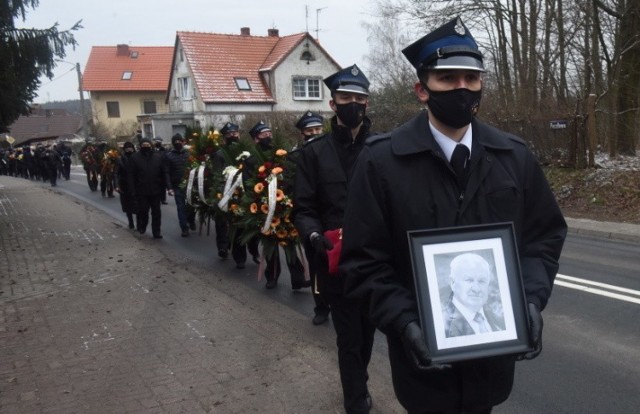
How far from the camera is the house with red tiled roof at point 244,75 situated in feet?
138

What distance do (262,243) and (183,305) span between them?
1.20m

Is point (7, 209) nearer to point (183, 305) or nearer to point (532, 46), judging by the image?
point (183, 305)

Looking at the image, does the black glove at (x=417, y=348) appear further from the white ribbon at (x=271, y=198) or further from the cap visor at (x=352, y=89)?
the white ribbon at (x=271, y=198)

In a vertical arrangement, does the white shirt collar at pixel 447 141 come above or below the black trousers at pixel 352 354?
above

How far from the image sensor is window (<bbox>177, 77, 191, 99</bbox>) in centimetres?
4506

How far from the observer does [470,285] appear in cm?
216

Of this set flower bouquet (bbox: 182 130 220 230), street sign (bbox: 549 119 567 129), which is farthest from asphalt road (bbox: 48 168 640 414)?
street sign (bbox: 549 119 567 129)

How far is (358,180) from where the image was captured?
2418mm

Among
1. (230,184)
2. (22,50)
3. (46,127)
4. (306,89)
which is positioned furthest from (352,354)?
(46,127)

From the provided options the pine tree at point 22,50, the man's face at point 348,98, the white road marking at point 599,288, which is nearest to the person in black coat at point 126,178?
the pine tree at point 22,50

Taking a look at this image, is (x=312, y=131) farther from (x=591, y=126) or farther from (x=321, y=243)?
(x=591, y=126)

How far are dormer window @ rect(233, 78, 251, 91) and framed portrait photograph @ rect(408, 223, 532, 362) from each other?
4171cm

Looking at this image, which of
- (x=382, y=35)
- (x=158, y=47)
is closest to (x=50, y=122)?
(x=158, y=47)

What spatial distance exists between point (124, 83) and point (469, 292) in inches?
2576
